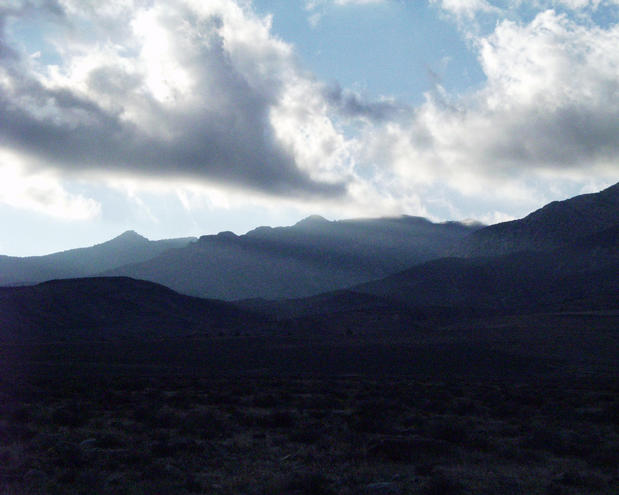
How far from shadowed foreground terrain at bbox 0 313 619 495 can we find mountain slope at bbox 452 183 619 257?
453ft

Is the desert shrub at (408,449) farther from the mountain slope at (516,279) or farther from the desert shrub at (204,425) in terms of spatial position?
the mountain slope at (516,279)

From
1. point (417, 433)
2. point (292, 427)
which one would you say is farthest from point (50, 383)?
point (417, 433)

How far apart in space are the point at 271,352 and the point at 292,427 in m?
45.2

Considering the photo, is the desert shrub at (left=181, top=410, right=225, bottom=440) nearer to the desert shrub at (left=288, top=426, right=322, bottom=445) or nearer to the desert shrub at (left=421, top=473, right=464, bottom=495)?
the desert shrub at (left=288, top=426, right=322, bottom=445)

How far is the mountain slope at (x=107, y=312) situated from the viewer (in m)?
97.6

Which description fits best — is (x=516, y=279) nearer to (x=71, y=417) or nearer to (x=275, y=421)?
(x=275, y=421)

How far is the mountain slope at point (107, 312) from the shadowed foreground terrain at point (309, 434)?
54463 mm

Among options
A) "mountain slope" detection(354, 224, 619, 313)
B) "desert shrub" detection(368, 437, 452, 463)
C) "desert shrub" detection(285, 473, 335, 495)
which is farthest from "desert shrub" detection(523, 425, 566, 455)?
"mountain slope" detection(354, 224, 619, 313)

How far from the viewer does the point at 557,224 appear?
183 meters

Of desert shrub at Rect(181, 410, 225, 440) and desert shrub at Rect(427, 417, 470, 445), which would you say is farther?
desert shrub at Rect(181, 410, 225, 440)

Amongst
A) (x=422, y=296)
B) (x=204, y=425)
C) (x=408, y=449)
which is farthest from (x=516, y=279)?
(x=408, y=449)

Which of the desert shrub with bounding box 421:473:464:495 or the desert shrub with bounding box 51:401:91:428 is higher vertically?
the desert shrub with bounding box 51:401:91:428

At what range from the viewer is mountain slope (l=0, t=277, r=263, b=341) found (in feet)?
320

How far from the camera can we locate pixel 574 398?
29656 mm
